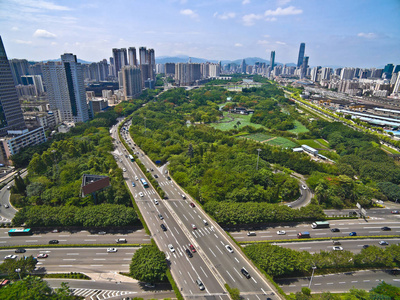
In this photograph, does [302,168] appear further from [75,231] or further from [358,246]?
Answer: [75,231]

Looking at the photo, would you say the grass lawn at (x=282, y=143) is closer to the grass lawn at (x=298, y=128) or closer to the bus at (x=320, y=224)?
the grass lawn at (x=298, y=128)

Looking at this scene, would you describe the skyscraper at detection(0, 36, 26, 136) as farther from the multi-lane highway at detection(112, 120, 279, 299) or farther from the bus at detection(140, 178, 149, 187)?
the multi-lane highway at detection(112, 120, 279, 299)

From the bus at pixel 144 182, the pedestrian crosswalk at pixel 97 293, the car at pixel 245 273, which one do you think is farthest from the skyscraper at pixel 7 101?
the car at pixel 245 273

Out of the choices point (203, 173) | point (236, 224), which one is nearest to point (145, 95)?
point (203, 173)

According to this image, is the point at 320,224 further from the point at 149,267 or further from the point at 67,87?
the point at 67,87

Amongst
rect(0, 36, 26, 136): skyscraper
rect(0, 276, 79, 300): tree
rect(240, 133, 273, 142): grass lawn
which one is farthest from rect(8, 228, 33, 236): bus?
rect(240, 133, 273, 142): grass lawn

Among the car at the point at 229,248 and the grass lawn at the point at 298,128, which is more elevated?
the car at the point at 229,248
